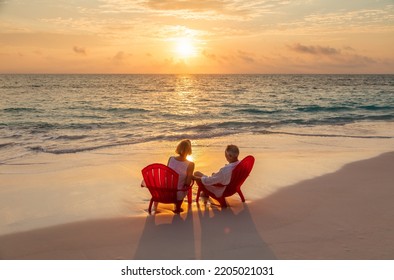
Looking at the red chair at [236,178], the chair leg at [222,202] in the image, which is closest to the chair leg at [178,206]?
the red chair at [236,178]

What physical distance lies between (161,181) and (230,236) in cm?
127

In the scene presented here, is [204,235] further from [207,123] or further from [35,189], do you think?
[207,123]

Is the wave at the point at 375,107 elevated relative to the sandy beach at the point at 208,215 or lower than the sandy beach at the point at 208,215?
elevated

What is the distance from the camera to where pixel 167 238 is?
482 centimetres

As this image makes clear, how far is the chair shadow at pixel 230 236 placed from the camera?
4363 mm

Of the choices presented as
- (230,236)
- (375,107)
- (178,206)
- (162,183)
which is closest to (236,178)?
(178,206)

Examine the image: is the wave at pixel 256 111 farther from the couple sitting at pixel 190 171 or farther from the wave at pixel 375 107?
the couple sitting at pixel 190 171

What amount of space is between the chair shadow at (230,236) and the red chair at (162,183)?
46 cm

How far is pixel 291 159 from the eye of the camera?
30.8 ft

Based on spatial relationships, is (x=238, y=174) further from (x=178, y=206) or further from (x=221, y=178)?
(x=178, y=206)

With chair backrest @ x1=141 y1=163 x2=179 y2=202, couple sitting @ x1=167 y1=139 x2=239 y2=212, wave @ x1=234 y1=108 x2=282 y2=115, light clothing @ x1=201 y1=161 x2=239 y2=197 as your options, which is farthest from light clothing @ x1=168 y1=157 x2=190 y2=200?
wave @ x1=234 y1=108 x2=282 y2=115

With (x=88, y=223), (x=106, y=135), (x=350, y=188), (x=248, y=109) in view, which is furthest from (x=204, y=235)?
(x=248, y=109)

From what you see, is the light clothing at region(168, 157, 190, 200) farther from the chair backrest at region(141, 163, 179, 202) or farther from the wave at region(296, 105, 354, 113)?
the wave at region(296, 105, 354, 113)
